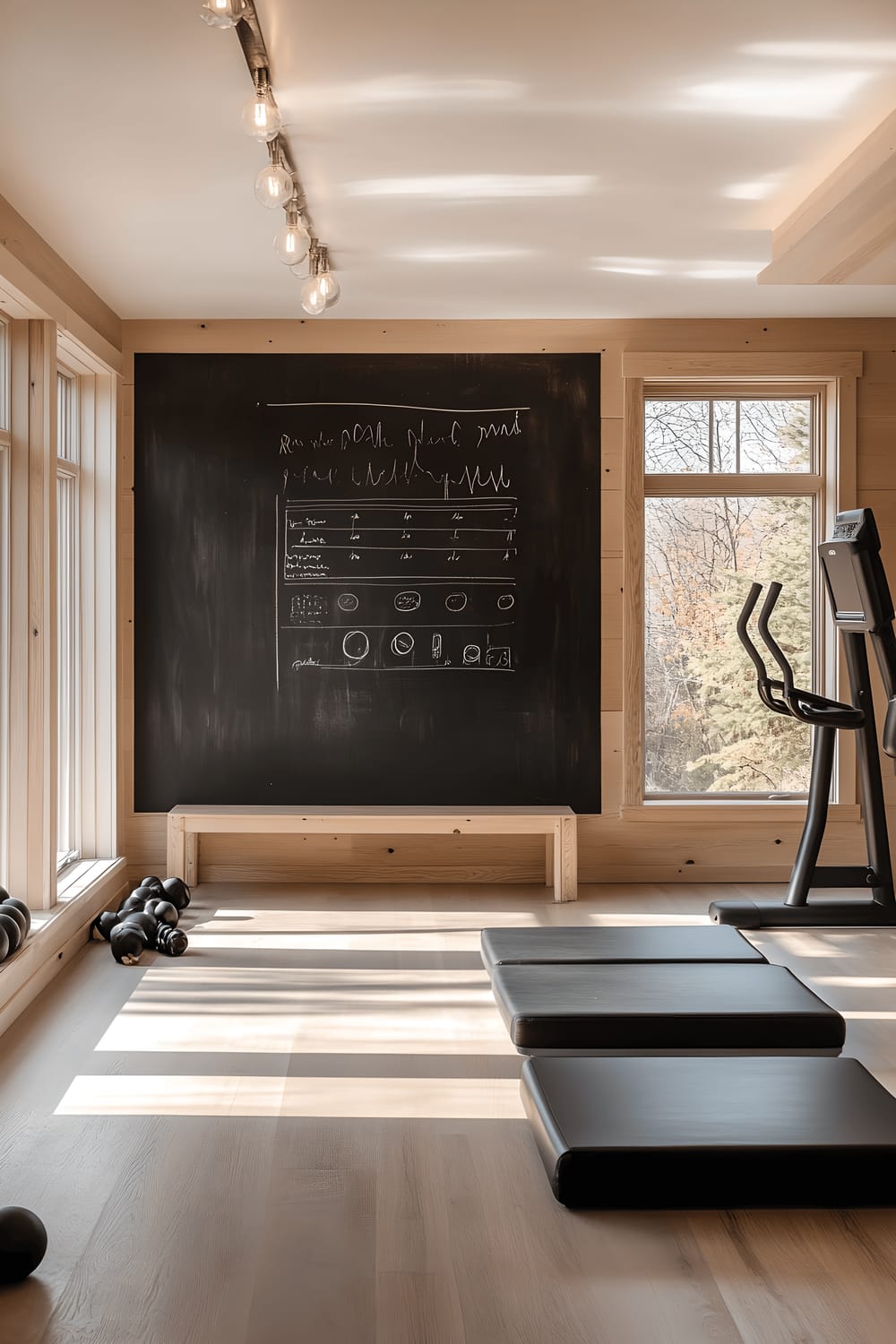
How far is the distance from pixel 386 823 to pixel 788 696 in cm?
185

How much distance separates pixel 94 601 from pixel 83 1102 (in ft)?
8.84

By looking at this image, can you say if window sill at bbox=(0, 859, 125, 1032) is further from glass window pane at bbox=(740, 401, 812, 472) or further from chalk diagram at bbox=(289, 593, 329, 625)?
glass window pane at bbox=(740, 401, 812, 472)

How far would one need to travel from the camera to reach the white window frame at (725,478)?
523 centimetres

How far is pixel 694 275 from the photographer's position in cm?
456

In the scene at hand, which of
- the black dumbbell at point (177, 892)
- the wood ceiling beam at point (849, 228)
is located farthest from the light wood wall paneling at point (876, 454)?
the black dumbbell at point (177, 892)

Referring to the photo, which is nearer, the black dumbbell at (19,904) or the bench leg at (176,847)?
the black dumbbell at (19,904)

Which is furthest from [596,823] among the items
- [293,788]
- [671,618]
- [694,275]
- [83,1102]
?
[83,1102]

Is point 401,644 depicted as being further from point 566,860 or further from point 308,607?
point 566,860

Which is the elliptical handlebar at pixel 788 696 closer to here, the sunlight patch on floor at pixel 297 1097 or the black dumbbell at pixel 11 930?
the sunlight patch on floor at pixel 297 1097

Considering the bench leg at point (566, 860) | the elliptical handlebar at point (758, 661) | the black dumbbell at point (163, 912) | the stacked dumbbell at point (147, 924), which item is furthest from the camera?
the bench leg at point (566, 860)

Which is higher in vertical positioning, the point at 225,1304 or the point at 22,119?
the point at 22,119

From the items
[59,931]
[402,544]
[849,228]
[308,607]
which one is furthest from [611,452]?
[59,931]

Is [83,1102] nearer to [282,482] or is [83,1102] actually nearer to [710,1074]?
[710,1074]

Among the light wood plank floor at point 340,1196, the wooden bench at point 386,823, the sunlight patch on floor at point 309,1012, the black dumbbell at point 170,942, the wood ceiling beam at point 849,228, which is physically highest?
the wood ceiling beam at point 849,228
